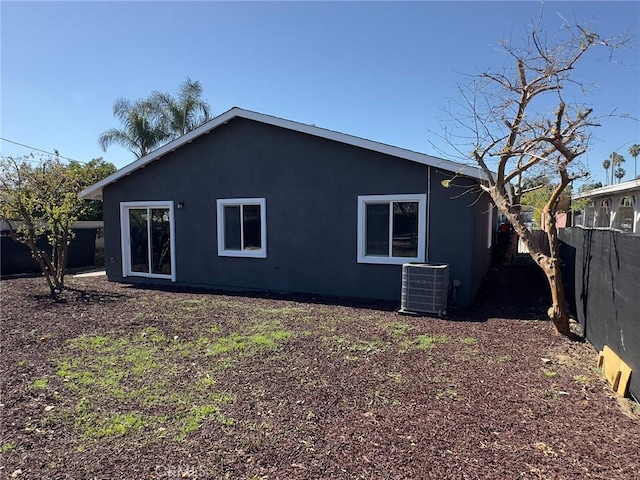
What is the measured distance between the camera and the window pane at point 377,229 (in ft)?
27.8

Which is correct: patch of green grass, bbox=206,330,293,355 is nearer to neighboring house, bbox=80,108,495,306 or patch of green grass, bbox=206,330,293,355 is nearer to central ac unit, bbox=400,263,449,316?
central ac unit, bbox=400,263,449,316

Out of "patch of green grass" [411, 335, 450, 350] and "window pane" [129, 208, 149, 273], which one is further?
"window pane" [129, 208, 149, 273]

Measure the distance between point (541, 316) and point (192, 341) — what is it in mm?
6159

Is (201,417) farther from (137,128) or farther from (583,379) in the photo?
(137,128)

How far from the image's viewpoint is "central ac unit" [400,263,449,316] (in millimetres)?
7137

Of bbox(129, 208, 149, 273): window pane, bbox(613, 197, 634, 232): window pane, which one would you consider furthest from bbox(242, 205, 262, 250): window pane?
bbox(613, 197, 634, 232): window pane

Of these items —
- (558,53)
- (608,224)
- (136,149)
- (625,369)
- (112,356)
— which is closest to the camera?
(625,369)

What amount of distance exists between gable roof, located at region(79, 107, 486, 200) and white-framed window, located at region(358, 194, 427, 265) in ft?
2.67

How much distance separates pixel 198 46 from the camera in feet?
35.0

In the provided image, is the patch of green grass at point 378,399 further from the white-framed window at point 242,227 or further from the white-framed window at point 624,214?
the white-framed window at point 624,214

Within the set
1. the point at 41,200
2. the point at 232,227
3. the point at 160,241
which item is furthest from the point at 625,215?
the point at 41,200

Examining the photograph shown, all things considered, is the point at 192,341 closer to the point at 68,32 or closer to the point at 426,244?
the point at 426,244

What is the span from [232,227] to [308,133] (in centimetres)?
322

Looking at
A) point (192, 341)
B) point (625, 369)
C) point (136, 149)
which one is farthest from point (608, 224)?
point (136, 149)
